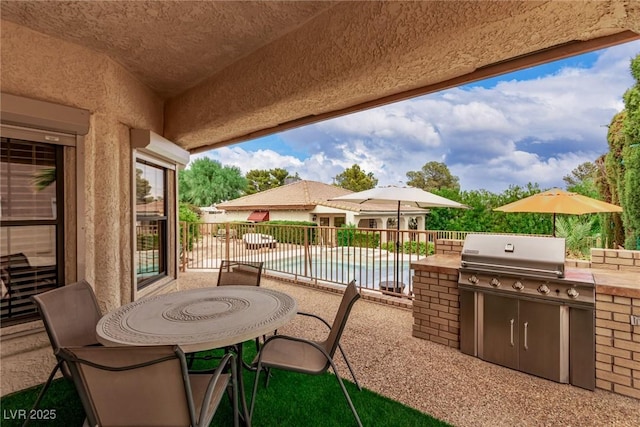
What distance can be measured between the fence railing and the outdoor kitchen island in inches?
58.9

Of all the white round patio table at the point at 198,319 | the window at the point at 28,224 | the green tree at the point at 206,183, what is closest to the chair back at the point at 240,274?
the white round patio table at the point at 198,319

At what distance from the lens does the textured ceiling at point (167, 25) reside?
85.9 inches

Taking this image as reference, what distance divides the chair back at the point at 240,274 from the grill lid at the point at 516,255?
229 centimetres

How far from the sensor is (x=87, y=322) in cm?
231

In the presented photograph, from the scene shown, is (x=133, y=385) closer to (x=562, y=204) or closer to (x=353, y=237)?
(x=353, y=237)

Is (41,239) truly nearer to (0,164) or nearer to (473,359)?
(0,164)

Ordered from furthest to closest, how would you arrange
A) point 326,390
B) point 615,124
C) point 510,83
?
point 510,83 < point 615,124 < point 326,390

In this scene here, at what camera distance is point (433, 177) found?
124ft

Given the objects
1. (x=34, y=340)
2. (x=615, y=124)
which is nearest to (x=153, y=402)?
(x=34, y=340)

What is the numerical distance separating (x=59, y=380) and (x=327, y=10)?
4046 millimetres

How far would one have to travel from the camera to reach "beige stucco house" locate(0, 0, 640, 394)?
74.5 inches

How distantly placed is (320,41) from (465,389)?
3.25 m

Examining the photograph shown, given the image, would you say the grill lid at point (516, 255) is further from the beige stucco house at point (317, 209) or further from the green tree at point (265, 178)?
the green tree at point (265, 178)

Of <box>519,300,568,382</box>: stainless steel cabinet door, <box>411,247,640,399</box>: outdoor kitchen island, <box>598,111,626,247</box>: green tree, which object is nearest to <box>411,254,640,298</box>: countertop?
<box>411,247,640,399</box>: outdoor kitchen island
